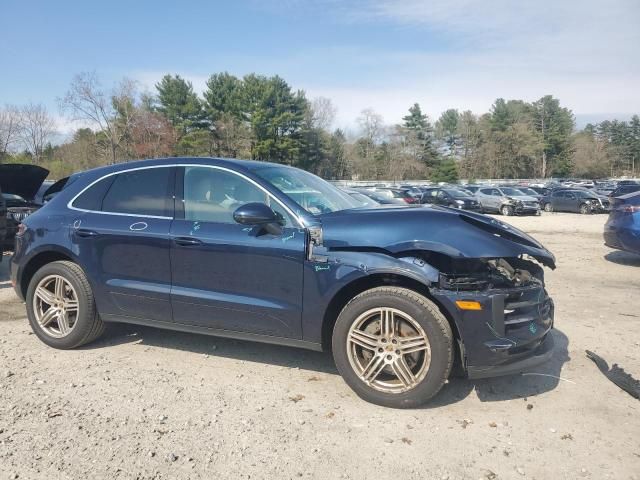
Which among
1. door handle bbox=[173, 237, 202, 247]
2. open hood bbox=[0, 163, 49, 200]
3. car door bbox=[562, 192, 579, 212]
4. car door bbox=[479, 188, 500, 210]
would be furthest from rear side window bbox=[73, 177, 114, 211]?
car door bbox=[562, 192, 579, 212]

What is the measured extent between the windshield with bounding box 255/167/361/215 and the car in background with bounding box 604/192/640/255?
599 cm

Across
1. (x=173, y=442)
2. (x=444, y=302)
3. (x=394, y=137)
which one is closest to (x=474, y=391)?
(x=444, y=302)

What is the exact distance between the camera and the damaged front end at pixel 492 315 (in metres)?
Answer: 3.11

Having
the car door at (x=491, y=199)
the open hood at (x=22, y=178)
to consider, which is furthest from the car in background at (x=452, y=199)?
the open hood at (x=22, y=178)

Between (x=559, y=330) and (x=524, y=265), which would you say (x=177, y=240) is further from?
(x=559, y=330)

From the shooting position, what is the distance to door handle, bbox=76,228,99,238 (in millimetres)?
4133

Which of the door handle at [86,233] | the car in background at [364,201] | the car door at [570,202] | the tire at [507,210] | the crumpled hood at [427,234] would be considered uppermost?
the car in background at [364,201]

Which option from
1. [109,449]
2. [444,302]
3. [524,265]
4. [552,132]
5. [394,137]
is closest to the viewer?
[109,449]

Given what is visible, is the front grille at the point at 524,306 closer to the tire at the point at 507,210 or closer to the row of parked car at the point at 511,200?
the row of parked car at the point at 511,200

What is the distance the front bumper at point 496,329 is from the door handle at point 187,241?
6.17 ft

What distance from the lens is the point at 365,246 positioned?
10.9 feet

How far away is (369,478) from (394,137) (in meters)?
78.2

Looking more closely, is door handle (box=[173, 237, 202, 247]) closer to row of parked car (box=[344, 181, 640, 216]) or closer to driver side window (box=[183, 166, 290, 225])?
driver side window (box=[183, 166, 290, 225])

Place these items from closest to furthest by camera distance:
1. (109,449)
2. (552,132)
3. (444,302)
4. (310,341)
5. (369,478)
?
(369,478)
(109,449)
(444,302)
(310,341)
(552,132)
